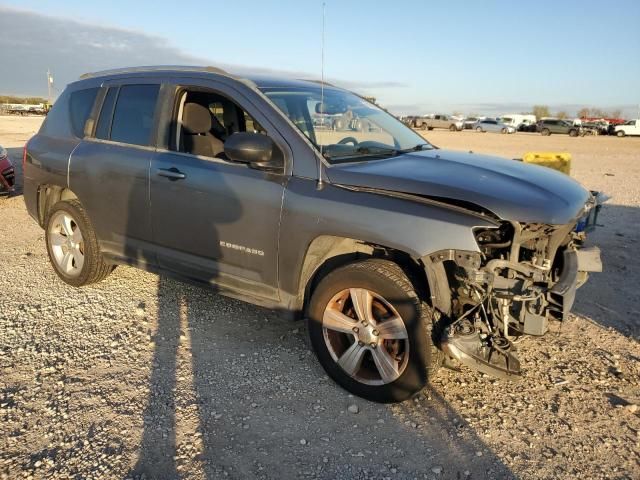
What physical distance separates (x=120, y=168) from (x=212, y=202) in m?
1.10

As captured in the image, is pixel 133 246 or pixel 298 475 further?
pixel 133 246

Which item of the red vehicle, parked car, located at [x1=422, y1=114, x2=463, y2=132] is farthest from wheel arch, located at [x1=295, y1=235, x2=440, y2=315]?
parked car, located at [x1=422, y1=114, x2=463, y2=132]

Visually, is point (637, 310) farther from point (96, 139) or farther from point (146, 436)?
point (96, 139)

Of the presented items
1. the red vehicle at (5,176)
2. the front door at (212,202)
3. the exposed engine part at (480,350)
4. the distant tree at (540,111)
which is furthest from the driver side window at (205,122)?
the distant tree at (540,111)

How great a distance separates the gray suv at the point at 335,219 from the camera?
9.91ft

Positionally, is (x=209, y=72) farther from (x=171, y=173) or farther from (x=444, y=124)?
(x=444, y=124)

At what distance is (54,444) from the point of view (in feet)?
9.41

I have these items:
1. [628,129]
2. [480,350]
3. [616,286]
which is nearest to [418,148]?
[480,350]

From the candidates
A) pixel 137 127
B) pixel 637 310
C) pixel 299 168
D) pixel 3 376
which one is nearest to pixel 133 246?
pixel 137 127

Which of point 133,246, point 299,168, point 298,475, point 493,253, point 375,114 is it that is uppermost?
point 375,114

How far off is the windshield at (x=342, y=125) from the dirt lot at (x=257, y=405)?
156 centimetres

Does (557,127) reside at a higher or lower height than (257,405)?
higher

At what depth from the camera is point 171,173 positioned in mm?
3994

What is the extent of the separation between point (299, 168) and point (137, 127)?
1767 millimetres
